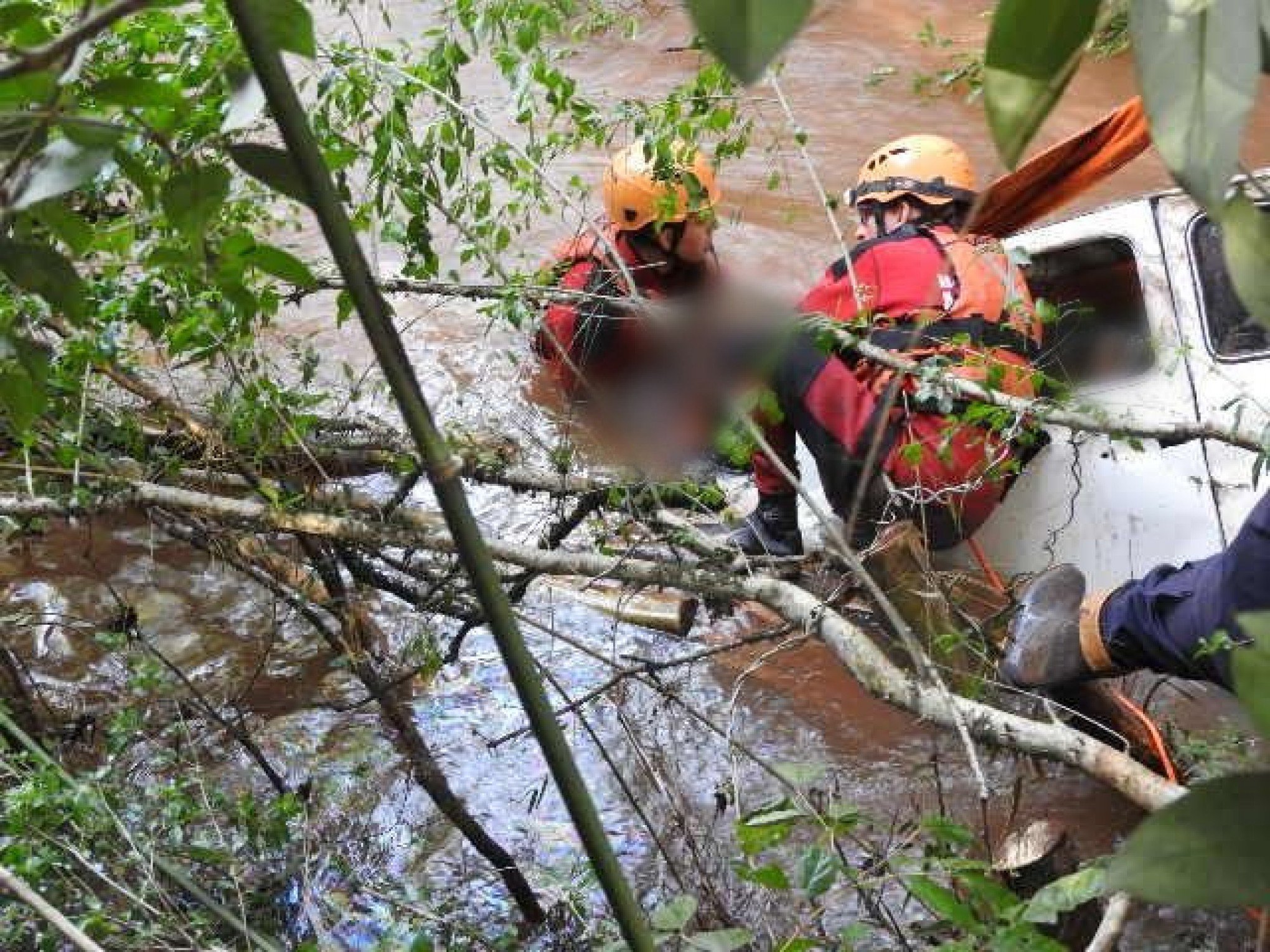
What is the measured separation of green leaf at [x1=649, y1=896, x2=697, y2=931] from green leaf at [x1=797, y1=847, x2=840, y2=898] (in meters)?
0.39

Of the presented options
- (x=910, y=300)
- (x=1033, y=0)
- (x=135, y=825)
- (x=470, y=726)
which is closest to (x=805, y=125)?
(x=910, y=300)

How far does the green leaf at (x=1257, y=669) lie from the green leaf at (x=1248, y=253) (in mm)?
132

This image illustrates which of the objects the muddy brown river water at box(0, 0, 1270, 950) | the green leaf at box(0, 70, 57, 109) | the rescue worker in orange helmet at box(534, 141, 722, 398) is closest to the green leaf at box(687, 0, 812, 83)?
the green leaf at box(0, 70, 57, 109)

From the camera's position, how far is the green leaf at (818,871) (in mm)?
2270

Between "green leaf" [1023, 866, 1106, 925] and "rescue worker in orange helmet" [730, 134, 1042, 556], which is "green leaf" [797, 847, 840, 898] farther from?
"rescue worker in orange helmet" [730, 134, 1042, 556]

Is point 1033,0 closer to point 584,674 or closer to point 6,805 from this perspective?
point 6,805

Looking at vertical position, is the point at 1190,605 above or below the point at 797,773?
below

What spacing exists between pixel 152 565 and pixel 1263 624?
543cm

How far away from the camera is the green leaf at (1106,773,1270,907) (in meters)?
0.58

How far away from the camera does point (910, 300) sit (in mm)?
4387

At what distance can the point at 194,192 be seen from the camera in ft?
3.44

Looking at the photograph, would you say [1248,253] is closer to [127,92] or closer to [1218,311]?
[127,92]

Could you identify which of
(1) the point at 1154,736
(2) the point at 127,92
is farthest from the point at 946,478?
(2) the point at 127,92

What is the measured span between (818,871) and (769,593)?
27.6 inches
